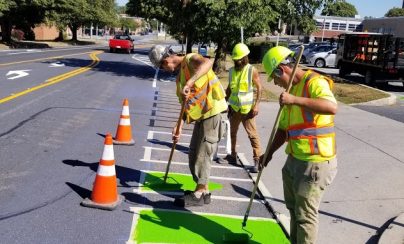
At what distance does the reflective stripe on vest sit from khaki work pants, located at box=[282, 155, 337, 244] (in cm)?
166

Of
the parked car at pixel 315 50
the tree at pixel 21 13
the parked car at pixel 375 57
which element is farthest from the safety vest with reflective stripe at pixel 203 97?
the tree at pixel 21 13

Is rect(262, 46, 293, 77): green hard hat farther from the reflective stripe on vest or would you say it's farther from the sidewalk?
the sidewalk

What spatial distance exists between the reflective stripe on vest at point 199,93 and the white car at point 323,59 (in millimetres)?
30378

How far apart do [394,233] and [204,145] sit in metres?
2.11

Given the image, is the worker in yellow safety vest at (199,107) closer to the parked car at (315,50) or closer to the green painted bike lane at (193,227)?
the green painted bike lane at (193,227)

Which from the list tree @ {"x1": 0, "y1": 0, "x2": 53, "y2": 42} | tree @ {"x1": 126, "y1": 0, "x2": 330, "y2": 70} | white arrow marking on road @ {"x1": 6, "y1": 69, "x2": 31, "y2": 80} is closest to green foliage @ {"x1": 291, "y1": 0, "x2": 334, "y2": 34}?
tree @ {"x1": 126, "y1": 0, "x2": 330, "y2": 70}

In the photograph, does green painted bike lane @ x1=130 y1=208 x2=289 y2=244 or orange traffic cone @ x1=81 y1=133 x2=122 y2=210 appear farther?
orange traffic cone @ x1=81 y1=133 x2=122 y2=210

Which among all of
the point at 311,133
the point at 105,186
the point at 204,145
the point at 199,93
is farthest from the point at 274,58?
the point at 105,186

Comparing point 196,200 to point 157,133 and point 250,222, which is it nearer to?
point 250,222

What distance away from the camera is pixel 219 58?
2344 cm

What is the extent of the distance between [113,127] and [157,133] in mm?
900

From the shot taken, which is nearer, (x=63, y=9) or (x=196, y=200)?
(x=196, y=200)

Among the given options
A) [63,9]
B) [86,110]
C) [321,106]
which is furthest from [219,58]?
[63,9]

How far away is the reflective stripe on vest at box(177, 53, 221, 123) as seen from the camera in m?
5.29
